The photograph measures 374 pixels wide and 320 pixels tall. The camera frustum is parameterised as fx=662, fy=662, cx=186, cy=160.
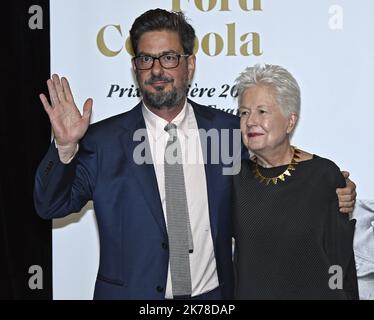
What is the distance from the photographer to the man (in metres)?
2.20

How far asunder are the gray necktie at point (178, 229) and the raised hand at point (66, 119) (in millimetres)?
329

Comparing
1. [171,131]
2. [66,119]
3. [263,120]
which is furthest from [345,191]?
[66,119]

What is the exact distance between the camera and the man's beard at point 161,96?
2.25 m

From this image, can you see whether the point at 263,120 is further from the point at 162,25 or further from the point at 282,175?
the point at 162,25

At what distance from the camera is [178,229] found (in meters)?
2.22

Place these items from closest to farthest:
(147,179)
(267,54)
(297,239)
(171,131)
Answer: (297,239) → (147,179) → (171,131) → (267,54)

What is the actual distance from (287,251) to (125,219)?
543mm

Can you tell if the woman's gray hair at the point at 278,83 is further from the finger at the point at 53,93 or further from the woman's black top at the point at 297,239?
the finger at the point at 53,93

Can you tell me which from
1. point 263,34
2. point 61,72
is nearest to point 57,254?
point 61,72

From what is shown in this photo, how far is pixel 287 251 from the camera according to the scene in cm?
211

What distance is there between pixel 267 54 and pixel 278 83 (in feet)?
2.51

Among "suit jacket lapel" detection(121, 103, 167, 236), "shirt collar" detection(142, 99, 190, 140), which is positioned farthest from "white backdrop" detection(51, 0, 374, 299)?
"suit jacket lapel" detection(121, 103, 167, 236)

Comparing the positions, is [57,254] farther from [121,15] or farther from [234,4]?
[234,4]

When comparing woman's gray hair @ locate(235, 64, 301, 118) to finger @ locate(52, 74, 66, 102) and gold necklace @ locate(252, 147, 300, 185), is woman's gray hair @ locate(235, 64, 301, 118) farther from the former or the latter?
finger @ locate(52, 74, 66, 102)
